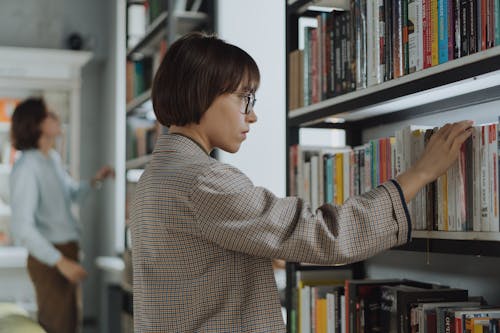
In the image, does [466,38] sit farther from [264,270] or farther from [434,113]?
[264,270]

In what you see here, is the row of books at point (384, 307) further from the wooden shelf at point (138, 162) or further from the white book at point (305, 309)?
the wooden shelf at point (138, 162)

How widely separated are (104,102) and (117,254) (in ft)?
4.07

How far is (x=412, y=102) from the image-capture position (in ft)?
6.33

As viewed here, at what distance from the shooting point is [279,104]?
3383 millimetres

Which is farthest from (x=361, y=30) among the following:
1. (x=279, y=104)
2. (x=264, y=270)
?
(x=279, y=104)

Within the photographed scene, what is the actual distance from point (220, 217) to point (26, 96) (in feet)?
14.8

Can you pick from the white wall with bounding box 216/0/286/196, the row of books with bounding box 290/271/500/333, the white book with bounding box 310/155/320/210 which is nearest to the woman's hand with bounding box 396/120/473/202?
the row of books with bounding box 290/271/500/333

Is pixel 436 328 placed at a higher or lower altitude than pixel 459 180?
lower

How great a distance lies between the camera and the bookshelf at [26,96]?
5375mm

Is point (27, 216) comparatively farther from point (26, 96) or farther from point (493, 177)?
point (493, 177)

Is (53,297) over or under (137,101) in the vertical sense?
under

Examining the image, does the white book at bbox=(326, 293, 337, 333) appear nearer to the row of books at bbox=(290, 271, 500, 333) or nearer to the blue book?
the row of books at bbox=(290, 271, 500, 333)

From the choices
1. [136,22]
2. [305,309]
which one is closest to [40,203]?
[136,22]

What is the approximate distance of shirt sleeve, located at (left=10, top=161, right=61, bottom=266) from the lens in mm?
4031
